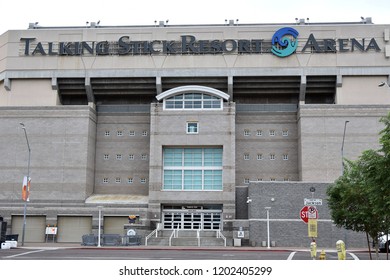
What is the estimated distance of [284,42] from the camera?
59594 mm

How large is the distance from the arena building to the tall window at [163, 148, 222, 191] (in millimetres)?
110

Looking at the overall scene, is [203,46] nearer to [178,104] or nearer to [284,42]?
[178,104]

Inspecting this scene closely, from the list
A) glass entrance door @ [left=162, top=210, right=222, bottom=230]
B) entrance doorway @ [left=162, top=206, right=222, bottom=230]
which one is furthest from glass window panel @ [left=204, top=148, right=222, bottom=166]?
glass entrance door @ [left=162, top=210, right=222, bottom=230]

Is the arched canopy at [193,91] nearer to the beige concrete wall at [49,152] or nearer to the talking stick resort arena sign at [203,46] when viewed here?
the talking stick resort arena sign at [203,46]

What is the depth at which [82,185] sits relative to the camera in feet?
190

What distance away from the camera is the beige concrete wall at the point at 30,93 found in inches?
2405

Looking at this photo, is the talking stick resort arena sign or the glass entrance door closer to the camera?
the glass entrance door

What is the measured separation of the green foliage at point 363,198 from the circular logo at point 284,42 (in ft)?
102

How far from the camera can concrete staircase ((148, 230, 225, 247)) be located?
5000cm

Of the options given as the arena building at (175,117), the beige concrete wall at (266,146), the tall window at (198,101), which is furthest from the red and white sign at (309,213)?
the beige concrete wall at (266,146)

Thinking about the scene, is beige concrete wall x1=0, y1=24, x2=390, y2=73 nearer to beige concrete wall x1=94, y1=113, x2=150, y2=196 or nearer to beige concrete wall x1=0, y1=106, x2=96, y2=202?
beige concrete wall x1=0, y1=106, x2=96, y2=202

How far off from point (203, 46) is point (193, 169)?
45.0 ft
